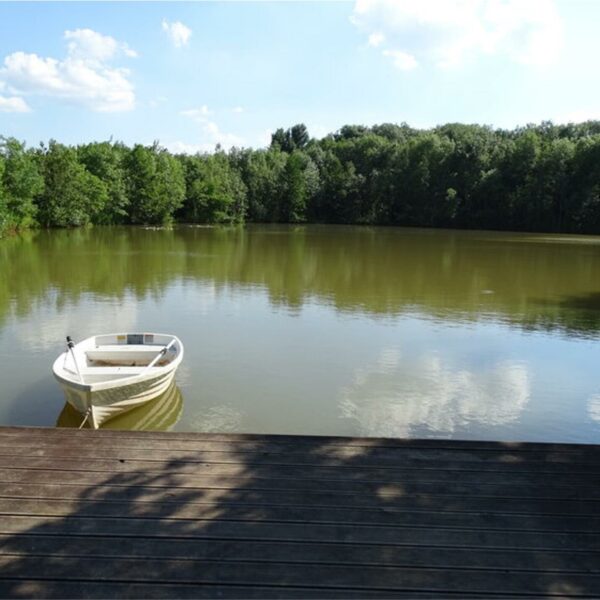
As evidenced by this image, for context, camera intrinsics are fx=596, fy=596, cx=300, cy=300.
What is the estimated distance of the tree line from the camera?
49875 millimetres

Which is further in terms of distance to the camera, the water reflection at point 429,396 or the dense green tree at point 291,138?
the dense green tree at point 291,138

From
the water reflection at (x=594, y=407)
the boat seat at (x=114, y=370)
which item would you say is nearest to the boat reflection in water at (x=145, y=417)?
the boat seat at (x=114, y=370)

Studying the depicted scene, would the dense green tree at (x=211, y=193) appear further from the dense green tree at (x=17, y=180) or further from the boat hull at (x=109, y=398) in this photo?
the boat hull at (x=109, y=398)

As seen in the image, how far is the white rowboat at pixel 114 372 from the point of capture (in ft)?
24.4

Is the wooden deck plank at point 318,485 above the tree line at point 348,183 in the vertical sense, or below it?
below

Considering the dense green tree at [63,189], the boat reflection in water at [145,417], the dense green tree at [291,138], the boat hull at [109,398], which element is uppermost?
the dense green tree at [291,138]

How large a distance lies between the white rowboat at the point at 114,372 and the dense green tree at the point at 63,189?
40856 mm

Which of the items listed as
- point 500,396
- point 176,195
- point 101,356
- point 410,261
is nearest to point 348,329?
point 500,396

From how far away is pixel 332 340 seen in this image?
1255 cm

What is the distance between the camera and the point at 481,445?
16.4 feet

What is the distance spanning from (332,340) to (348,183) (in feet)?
192

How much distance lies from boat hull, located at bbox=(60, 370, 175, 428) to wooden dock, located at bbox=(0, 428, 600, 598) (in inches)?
89.7

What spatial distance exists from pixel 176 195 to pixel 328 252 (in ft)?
101

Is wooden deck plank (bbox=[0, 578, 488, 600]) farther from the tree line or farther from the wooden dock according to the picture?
the tree line
